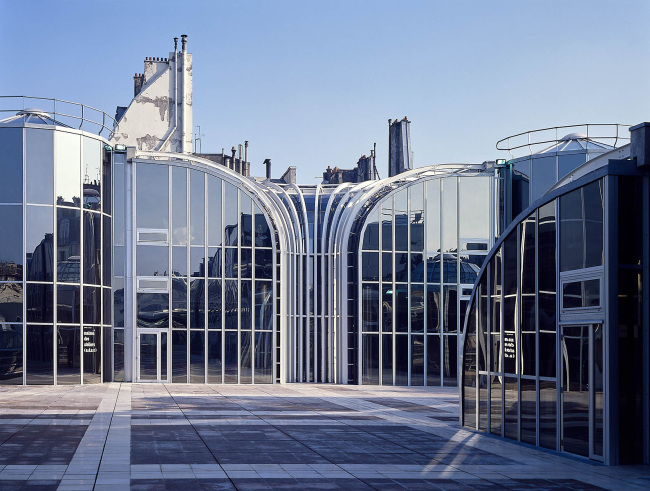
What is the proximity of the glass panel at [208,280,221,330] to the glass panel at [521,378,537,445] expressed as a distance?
19.2 meters

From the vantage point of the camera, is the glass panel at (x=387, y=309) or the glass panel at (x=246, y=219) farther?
the glass panel at (x=387, y=309)

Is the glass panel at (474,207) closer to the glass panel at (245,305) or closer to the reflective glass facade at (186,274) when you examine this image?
the reflective glass facade at (186,274)

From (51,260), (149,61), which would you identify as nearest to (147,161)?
(51,260)

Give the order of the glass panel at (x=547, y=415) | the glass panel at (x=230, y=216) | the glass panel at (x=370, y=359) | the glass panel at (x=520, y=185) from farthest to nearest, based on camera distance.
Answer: the glass panel at (x=520, y=185), the glass panel at (x=370, y=359), the glass panel at (x=230, y=216), the glass panel at (x=547, y=415)

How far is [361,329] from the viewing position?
118 feet

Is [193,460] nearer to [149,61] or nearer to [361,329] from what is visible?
[361,329]

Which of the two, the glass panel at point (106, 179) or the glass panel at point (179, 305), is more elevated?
the glass panel at point (106, 179)

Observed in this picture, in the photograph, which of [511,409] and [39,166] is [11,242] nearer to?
[39,166]

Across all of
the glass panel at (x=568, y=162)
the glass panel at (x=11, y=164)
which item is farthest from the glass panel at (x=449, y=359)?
the glass panel at (x=11, y=164)

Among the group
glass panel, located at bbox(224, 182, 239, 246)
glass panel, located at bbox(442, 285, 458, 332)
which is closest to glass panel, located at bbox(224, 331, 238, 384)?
glass panel, located at bbox(224, 182, 239, 246)

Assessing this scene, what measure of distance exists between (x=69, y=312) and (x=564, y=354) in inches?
828

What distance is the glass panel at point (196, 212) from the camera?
3444cm

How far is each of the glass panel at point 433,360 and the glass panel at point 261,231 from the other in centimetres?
742

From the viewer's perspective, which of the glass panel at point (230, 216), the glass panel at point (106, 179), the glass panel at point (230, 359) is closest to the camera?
the glass panel at point (106, 179)
